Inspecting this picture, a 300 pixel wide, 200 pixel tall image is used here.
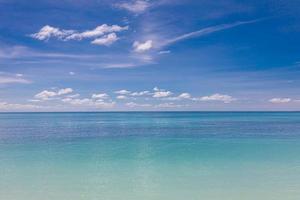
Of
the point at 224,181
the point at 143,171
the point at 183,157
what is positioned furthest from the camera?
the point at 183,157

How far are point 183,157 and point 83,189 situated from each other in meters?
9.43

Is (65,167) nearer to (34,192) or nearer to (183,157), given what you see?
(34,192)

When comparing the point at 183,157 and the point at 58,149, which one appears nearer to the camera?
the point at 183,157

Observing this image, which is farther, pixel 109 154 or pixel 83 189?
pixel 109 154

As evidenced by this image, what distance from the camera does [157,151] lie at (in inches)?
1011

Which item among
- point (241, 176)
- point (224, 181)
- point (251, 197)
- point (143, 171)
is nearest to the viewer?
point (251, 197)

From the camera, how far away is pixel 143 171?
18156 mm

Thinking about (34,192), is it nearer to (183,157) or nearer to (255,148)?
(183,157)

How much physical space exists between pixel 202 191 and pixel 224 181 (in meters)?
1.95

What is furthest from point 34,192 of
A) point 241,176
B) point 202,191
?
point 241,176

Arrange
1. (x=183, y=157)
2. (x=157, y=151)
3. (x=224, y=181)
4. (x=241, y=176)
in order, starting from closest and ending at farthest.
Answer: (x=224, y=181) < (x=241, y=176) < (x=183, y=157) < (x=157, y=151)

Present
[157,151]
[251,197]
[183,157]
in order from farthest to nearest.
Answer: [157,151] → [183,157] → [251,197]

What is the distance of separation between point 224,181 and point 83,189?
6794 mm

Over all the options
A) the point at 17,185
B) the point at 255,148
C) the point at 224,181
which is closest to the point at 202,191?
the point at 224,181
